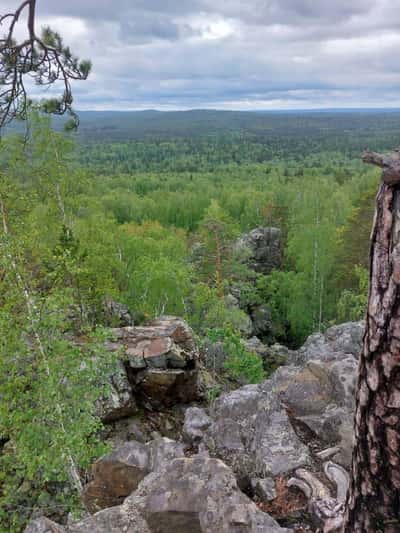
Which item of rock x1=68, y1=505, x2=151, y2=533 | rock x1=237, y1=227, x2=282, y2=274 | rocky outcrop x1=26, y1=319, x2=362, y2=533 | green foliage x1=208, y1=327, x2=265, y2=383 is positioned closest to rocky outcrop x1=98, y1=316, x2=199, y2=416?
green foliage x1=208, y1=327, x2=265, y2=383

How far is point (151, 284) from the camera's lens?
2167 centimetres

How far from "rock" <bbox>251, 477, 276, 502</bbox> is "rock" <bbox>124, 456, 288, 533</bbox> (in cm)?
149

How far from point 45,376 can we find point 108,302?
1351cm

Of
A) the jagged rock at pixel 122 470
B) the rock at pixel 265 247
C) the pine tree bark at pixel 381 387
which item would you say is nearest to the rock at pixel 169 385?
the jagged rock at pixel 122 470

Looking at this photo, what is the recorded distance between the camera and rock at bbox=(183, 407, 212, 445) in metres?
9.26

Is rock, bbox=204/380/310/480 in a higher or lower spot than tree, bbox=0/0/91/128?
lower

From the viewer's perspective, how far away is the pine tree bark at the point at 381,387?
1.83 m

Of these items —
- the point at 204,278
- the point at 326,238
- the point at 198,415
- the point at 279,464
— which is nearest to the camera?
the point at 279,464

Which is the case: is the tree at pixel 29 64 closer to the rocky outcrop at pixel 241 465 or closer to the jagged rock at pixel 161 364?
the rocky outcrop at pixel 241 465

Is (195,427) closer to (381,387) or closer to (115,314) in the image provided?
(381,387)

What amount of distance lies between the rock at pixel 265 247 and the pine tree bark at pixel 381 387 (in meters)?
34.8

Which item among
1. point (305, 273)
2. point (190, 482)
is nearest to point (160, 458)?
point (190, 482)

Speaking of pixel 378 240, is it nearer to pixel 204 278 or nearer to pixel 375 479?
pixel 375 479

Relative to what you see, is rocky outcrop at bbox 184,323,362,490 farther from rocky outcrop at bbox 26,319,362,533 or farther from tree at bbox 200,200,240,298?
tree at bbox 200,200,240,298
